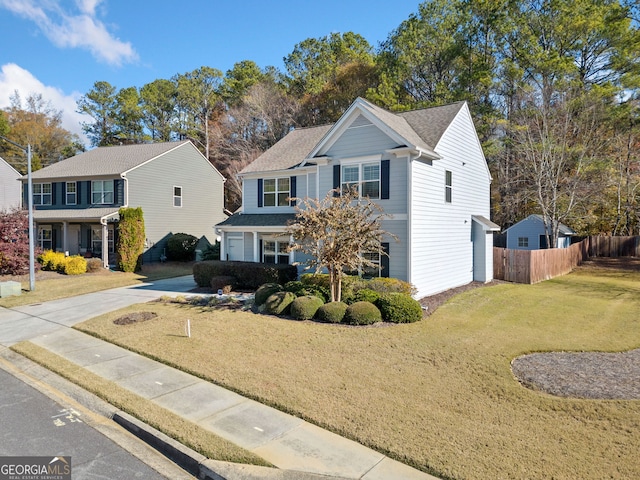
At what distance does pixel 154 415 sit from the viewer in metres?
6.28

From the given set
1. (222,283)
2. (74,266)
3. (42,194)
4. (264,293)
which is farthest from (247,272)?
(42,194)

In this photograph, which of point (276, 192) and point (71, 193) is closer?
point (276, 192)

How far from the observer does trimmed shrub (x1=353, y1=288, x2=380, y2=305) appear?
12820 mm

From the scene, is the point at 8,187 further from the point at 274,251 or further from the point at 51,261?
the point at 274,251

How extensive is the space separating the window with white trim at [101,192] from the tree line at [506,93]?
1301cm

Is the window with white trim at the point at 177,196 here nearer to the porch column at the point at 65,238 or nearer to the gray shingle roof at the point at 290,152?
the porch column at the point at 65,238

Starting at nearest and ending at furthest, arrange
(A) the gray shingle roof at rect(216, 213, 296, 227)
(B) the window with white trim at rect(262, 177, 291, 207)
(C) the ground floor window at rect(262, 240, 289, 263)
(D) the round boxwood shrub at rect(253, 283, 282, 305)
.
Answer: (D) the round boxwood shrub at rect(253, 283, 282, 305)
(A) the gray shingle roof at rect(216, 213, 296, 227)
(C) the ground floor window at rect(262, 240, 289, 263)
(B) the window with white trim at rect(262, 177, 291, 207)

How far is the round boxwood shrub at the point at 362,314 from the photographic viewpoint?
1179cm

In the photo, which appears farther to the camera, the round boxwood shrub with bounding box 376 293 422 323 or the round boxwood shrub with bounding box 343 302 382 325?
Result: the round boxwood shrub with bounding box 376 293 422 323

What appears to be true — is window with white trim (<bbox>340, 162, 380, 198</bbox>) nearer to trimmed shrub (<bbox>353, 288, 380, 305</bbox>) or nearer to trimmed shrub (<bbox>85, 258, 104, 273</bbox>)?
trimmed shrub (<bbox>353, 288, 380, 305</bbox>)

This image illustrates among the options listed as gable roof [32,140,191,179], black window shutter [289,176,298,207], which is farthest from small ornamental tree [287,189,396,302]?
gable roof [32,140,191,179]

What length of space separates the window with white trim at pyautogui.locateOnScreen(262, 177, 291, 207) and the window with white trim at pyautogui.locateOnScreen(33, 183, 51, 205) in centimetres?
2010

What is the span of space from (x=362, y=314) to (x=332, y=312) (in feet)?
2.96

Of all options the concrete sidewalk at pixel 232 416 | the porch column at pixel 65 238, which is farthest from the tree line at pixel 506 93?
the concrete sidewalk at pixel 232 416
